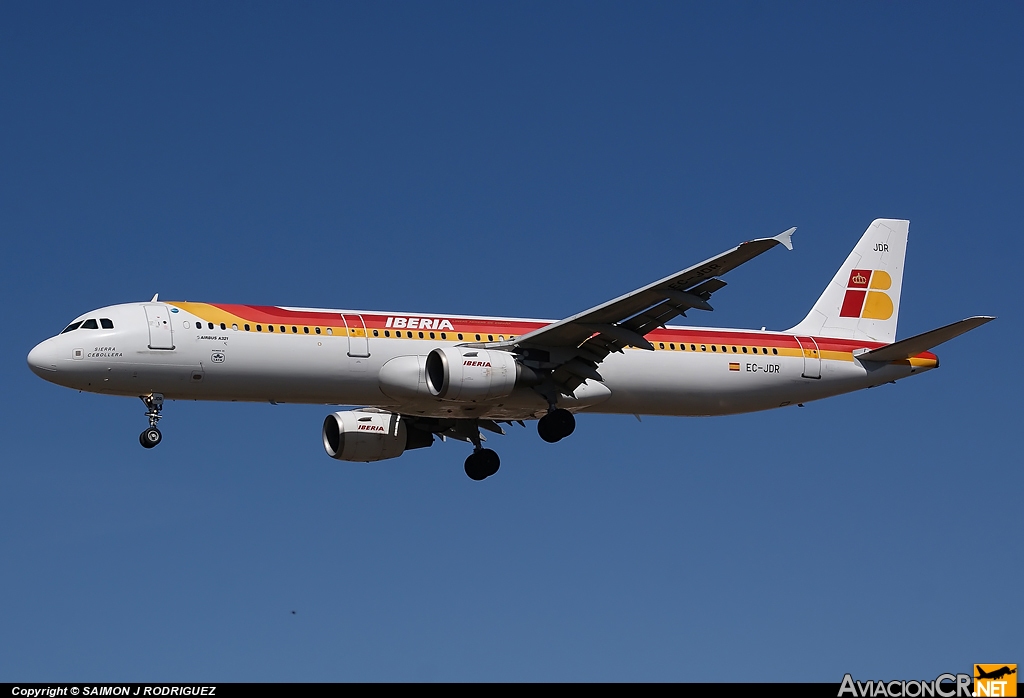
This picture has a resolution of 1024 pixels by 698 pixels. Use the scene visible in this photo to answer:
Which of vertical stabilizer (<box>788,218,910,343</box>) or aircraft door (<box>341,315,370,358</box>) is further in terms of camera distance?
vertical stabilizer (<box>788,218,910,343</box>)

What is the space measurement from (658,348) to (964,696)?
54.6 ft

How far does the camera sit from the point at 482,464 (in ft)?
148

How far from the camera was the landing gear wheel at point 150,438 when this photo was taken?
1515 inches

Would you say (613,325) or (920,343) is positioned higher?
(920,343)

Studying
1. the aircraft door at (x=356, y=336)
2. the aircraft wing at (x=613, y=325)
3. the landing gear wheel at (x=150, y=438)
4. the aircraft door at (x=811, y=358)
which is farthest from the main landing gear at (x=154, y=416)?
the aircraft door at (x=811, y=358)

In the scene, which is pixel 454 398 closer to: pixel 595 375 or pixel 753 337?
pixel 595 375

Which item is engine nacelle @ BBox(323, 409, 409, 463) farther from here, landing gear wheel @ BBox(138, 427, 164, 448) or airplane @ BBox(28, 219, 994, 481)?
landing gear wheel @ BBox(138, 427, 164, 448)

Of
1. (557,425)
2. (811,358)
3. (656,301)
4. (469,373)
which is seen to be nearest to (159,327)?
(469,373)

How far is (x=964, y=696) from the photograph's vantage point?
2775 centimetres

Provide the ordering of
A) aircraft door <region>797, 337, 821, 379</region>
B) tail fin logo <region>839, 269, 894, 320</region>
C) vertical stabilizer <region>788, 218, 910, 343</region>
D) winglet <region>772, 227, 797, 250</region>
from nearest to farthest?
winglet <region>772, 227, 797, 250</region>, aircraft door <region>797, 337, 821, 379</region>, vertical stabilizer <region>788, 218, 910, 343</region>, tail fin logo <region>839, 269, 894, 320</region>

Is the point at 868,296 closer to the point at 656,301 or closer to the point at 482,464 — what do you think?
the point at 656,301

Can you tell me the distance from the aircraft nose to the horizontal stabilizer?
77.3 ft

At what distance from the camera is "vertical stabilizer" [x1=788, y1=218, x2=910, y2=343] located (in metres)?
46.5

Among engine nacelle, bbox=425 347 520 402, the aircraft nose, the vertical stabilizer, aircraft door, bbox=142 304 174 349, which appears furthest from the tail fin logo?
the aircraft nose
